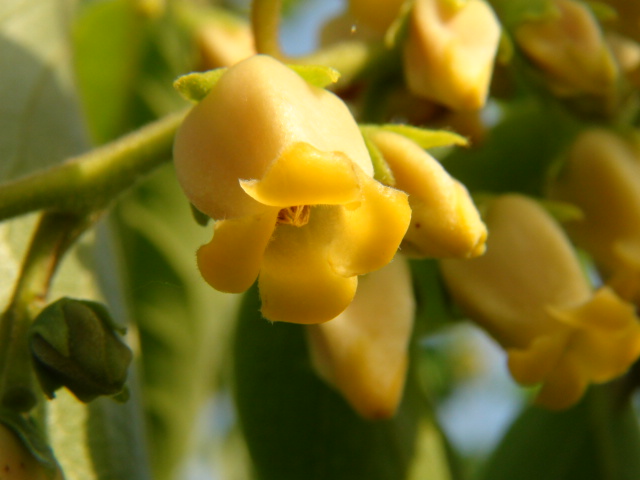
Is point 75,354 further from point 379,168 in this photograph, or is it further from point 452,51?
point 452,51

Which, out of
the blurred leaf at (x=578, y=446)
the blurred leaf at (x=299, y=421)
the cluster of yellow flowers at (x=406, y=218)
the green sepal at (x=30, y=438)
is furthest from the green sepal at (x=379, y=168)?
the blurred leaf at (x=578, y=446)

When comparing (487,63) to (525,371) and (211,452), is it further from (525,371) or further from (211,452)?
(211,452)

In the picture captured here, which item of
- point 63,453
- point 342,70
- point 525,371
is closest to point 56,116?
point 342,70

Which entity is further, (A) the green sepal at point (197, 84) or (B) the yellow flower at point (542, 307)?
(B) the yellow flower at point (542, 307)

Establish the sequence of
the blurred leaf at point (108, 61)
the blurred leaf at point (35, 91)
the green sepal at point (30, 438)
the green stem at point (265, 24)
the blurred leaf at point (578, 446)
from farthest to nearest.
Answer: the blurred leaf at point (108, 61), the blurred leaf at point (578, 446), the blurred leaf at point (35, 91), the green stem at point (265, 24), the green sepal at point (30, 438)

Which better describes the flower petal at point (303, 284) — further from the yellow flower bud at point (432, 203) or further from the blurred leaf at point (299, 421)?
the blurred leaf at point (299, 421)

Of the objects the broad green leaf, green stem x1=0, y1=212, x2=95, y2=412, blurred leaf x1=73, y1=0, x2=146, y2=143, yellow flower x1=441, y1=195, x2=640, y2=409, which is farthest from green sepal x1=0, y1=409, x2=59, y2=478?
blurred leaf x1=73, y1=0, x2=146, y2=143

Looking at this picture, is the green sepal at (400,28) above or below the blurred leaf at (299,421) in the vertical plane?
above
